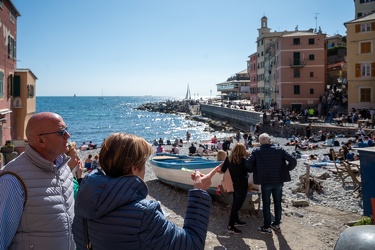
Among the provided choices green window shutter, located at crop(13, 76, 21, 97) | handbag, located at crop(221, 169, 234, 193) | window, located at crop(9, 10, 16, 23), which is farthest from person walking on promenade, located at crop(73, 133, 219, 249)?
window, located at crop(9, 10, 16, 23)

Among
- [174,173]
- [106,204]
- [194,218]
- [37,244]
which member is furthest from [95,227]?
[174,173]

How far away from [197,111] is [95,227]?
9738 cm

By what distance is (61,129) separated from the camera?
2898mm

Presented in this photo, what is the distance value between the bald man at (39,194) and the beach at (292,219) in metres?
4.31

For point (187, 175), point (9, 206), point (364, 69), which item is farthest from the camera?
point (364, 69)

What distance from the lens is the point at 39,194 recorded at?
8.60ft

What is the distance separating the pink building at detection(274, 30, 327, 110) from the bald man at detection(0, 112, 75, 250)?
160 ft

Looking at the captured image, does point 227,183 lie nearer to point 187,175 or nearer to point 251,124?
point 187,175

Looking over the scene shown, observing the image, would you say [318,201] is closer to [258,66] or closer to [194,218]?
[194,218]

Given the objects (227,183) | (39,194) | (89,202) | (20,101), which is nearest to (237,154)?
(227,183)

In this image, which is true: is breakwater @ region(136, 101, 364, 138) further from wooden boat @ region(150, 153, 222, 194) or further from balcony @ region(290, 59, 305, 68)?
wooden boat @ region(150, 153, 222, 194)

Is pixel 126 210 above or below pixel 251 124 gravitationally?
above

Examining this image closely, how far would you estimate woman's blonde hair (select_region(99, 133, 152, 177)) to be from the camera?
2.07 meters

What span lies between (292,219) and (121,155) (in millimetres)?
7021
